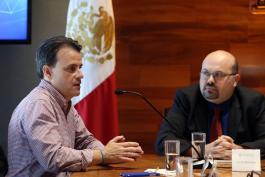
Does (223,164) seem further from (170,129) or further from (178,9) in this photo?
(178,9)

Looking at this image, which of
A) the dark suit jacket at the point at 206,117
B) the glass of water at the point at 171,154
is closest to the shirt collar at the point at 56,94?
the glass of water at the point at 171,154

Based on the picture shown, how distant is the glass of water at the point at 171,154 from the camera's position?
205cm

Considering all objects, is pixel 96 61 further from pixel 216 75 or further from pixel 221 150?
pixel 221 150

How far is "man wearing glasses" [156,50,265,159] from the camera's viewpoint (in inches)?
117

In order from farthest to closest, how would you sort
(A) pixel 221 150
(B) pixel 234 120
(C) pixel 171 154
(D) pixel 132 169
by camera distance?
(B) pixel 234 120 < (A) pixel 221 150 < (D) pixel 132 169 < (C) pixel 171 154

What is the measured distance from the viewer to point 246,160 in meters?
2.08

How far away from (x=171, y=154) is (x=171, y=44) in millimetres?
2205

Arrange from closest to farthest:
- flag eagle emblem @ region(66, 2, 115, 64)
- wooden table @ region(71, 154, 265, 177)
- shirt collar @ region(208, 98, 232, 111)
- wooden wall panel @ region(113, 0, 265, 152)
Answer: wooden table @ region(71, 154, 265, 177) → shirt collar @ region(208, 98, 232, 111) → flag eagle emblem @ region(66, 2, 115, 64) → wooden wall panel @ region(113, 0, 265, 152)

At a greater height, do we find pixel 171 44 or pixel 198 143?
pixel 171 44

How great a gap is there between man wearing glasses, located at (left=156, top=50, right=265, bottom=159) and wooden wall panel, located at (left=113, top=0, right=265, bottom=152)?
1042mm

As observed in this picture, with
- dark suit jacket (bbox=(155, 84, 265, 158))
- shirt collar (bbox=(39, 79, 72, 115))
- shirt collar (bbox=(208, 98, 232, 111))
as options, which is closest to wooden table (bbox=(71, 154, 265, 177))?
shirt collar (bbox=(39, 79, 72, 115))

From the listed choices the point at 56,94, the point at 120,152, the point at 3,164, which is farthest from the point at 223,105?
the point at 3,164

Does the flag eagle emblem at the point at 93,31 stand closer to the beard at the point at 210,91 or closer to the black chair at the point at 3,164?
the beard at the point at 210,91

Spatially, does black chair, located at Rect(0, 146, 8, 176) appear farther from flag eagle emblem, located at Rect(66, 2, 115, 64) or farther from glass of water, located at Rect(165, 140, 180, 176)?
glass of water, located at Rect(165, 140, 180, 176)
